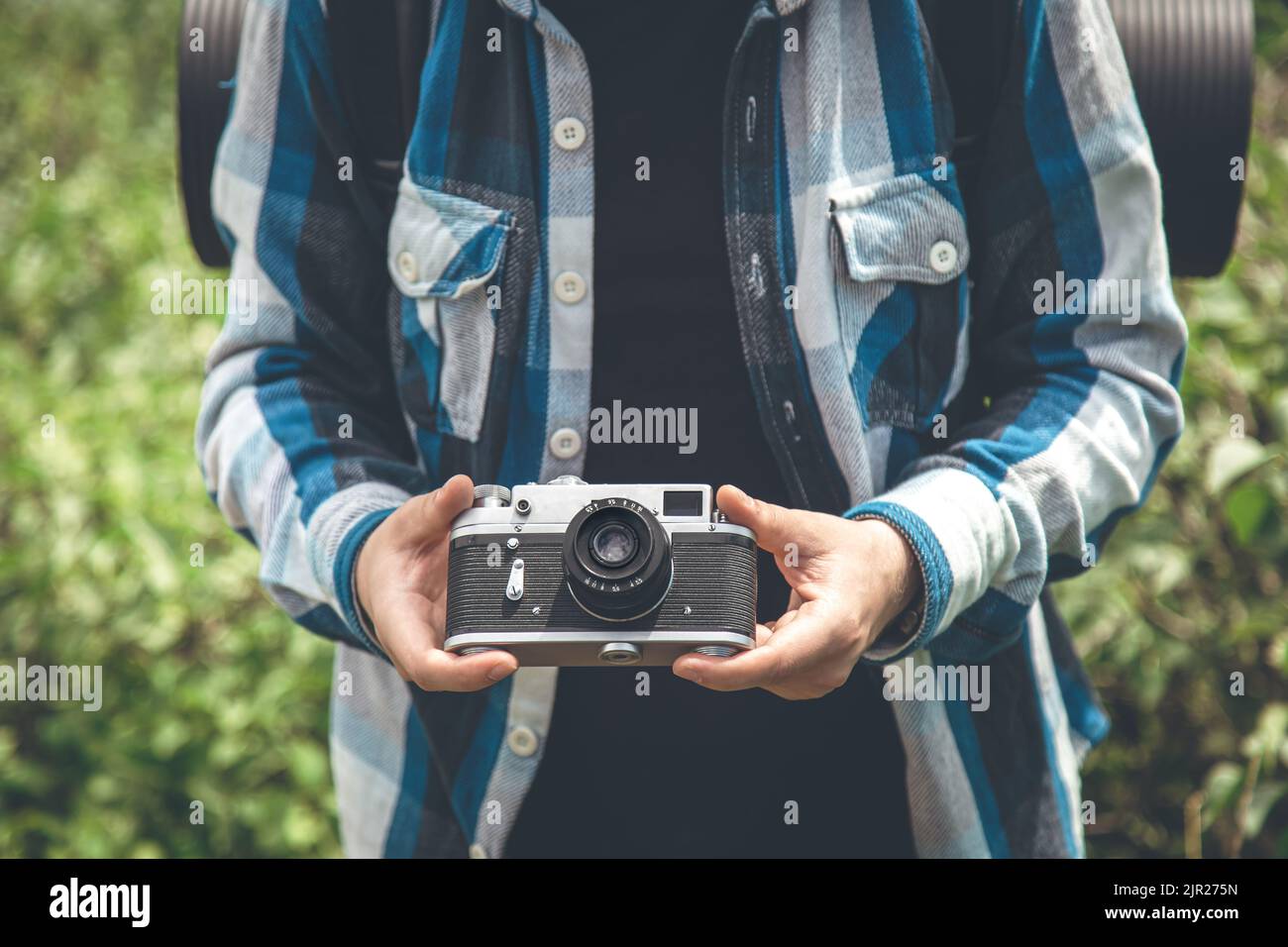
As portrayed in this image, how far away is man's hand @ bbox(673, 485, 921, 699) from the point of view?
1.13m

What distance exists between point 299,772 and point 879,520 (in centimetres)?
164

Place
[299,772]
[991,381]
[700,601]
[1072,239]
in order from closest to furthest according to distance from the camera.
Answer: [700,601], [1072,239], [991,381], [299,772]

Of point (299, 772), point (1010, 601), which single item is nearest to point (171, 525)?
point (299, 772)

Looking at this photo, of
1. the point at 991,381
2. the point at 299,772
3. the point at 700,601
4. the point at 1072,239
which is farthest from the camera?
the point at 299,772

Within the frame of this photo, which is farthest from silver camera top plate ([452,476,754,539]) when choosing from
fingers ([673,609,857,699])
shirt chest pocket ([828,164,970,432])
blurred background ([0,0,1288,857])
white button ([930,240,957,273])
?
blurred background ([0,0,1288,857])

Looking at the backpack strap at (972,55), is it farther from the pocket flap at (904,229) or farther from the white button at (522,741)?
the white button at (522,741)

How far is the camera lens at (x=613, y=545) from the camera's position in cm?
116

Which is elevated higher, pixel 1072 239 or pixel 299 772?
pixel 1072 239

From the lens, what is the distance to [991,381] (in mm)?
1408

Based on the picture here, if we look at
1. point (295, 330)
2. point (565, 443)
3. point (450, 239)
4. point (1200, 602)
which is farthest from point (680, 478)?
point (1200, 602)

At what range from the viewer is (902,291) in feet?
4.34

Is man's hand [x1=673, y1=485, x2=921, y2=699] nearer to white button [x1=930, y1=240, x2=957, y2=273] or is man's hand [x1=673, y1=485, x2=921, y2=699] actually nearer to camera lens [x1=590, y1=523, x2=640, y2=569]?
camera lens [x1=590, y1=523, x2=640, y2=569]

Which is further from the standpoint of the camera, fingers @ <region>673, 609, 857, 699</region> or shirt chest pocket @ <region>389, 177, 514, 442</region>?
shirt chest pocket @ <region>389, 177, 514, 442</region>
